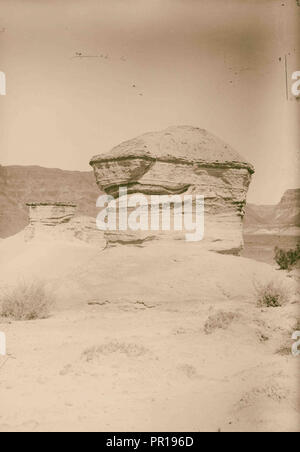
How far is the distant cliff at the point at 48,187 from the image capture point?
70188 mm

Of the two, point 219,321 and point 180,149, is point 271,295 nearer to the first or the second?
point 219,321

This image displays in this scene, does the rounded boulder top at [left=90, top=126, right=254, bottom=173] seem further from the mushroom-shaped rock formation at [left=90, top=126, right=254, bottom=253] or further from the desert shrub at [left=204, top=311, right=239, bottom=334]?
the desert shrub at [left=204, top=311, right=239, bottom=334]

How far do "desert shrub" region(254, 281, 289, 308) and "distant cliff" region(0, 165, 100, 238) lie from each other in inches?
2285

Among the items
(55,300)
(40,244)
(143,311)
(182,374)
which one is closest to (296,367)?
(182,374)

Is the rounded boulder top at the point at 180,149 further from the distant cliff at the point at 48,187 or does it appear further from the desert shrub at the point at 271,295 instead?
the distant cliff at the point at 48,187

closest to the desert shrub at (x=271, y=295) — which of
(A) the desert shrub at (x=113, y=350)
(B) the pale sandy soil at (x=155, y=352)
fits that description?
(B) the pale sandy soil at (x=155, y=352)

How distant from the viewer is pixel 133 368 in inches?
245

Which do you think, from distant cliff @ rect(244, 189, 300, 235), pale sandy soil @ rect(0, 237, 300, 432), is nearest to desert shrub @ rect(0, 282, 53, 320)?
pale sandy soil @ rect(0, 237, 300, 432)

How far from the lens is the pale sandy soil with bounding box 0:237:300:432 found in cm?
474

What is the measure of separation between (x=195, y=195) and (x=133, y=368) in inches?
240

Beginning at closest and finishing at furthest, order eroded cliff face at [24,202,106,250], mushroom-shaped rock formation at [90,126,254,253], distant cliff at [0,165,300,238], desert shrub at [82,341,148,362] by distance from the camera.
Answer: desert shrub at [82,341,148,362], mushroom-shaped rock formation at [90,126,254,253], eroded cliff face at [24,202,106,250], distant cliff at [0,165,300,238]

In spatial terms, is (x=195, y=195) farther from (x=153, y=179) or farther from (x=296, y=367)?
(x=296, y=367)

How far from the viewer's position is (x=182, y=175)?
39.1ft

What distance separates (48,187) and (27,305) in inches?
2594
